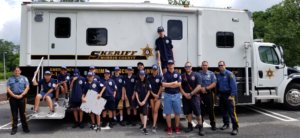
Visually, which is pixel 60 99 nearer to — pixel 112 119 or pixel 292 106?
pixel 112 119

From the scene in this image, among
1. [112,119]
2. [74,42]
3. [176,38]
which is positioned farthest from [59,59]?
[176,38]

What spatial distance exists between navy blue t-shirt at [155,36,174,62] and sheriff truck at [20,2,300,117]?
0.30 m

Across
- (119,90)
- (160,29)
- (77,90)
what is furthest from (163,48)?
(77,90)

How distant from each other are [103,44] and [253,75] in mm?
4755

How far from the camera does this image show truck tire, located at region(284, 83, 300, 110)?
10891mm

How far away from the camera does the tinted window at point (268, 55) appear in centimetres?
1078

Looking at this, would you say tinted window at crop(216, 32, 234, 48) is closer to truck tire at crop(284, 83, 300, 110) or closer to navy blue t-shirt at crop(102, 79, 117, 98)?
truck tire at crop(284, 83, 300, 110)

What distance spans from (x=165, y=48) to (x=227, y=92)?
7.03ft

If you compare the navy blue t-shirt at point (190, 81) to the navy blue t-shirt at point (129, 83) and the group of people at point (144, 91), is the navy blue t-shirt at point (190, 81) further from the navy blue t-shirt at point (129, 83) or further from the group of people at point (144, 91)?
the navy blue t-shirt at point (129, 83)

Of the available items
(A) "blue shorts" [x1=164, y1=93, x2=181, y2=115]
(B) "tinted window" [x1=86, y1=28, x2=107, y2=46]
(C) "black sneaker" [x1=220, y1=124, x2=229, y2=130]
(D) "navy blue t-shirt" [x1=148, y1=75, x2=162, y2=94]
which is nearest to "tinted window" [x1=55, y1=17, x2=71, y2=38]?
(B) "tinted window" [x1=86, y1=28, x2=107, y2=46]

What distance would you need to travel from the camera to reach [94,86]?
8539 millimetres

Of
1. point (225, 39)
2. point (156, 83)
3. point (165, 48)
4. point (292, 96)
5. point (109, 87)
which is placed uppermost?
point (225, 39)

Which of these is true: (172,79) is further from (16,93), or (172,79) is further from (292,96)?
(292,96)

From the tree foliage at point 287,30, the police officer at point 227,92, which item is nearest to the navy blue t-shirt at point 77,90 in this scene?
the police officer at point 227,92
